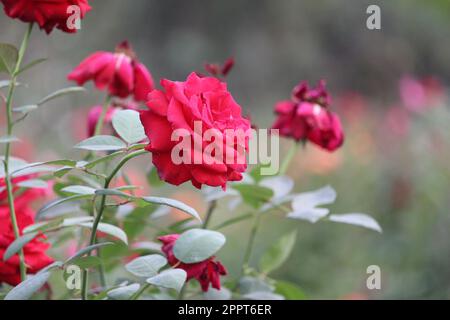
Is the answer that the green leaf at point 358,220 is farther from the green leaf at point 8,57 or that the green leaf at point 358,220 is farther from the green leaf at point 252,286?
the green leaf at point 8,57

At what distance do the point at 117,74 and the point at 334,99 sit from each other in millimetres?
2694

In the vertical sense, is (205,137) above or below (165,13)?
below

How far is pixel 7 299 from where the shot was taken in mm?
605

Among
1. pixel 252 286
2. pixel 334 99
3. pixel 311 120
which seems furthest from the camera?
pixel 334 99

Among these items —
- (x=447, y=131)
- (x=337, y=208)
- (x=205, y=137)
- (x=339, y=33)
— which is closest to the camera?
(x=205, y=137)

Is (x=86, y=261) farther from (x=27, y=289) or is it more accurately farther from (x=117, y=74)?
(x=117, y=74)

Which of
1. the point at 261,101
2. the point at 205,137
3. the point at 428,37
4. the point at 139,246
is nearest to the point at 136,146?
the point at 205,137

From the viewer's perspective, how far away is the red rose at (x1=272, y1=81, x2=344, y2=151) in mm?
1000

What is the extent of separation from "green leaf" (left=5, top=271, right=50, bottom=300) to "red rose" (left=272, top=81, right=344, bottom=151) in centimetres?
46

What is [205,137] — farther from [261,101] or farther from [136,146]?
[261,101]

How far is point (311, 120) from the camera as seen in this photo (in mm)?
996
